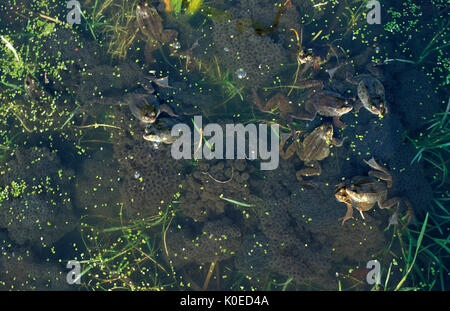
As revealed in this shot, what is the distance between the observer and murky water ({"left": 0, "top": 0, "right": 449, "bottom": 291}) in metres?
5.67

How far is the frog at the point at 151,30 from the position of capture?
589 cm

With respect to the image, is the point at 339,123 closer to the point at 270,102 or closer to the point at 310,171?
the point at 310,171

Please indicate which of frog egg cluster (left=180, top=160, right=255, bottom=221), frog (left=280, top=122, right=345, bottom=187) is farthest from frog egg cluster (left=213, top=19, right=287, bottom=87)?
frog egg cluster (left=180, top=160, right=255, bottom=221)

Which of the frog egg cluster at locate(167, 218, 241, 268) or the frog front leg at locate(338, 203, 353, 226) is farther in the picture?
the frog egg cluster at locate(167, 218, 241, 268)

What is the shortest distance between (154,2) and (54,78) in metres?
2.42

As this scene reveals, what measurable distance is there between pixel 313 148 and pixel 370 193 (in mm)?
1176

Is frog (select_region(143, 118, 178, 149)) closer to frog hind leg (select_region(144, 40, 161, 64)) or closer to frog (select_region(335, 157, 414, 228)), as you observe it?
frog hind leg (select_region(144, 40, 161, 64))

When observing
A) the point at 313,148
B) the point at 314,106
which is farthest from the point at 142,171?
the point at 314,106

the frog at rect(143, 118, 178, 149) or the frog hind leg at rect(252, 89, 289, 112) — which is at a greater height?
the frog hind leg at rect(252, 89, 289, 112)

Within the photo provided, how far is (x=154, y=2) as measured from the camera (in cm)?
623

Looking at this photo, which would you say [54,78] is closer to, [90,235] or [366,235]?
[90,235]
